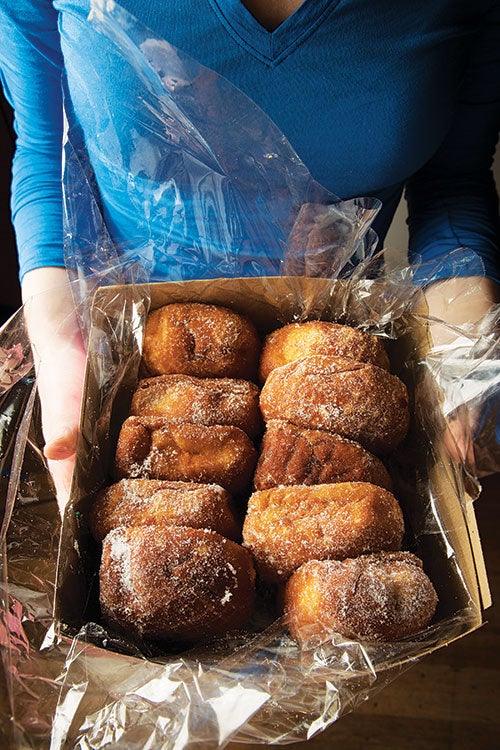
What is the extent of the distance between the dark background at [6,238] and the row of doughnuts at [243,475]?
111 cm

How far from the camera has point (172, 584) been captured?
0.62 m

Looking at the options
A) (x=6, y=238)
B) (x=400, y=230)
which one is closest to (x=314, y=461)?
(x=400, y=230)

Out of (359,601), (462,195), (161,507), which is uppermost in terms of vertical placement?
(462,195)

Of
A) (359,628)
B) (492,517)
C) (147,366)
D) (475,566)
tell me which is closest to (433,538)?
(475,566)

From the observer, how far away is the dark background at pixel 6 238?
167 cm

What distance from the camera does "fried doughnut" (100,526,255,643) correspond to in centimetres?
62

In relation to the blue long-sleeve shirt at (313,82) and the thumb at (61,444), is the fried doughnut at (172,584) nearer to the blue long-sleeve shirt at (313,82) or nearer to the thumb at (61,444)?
the thumb at (61,444)

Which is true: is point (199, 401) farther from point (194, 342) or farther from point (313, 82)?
point (313, 82)

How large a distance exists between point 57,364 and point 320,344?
33cm

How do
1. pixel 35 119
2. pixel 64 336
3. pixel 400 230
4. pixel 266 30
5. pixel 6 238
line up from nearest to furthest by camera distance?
pixel 266 30 < pixel 64 336 < pixel 35 119 < pixel 400 230 < pixel 6 238

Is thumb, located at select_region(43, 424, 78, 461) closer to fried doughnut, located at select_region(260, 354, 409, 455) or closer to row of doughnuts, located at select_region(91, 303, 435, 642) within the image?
row of doughnuts, located at select_region(91, 303, 435, 642)

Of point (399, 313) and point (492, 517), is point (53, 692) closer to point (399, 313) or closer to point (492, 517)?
point (399, 313)

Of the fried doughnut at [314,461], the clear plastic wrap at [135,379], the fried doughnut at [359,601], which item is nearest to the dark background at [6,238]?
the clear plastic wrap at [135,379]

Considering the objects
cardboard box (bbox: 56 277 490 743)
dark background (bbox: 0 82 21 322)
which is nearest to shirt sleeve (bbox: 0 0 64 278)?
cardboard box (bbox: 56 277 490 743)
